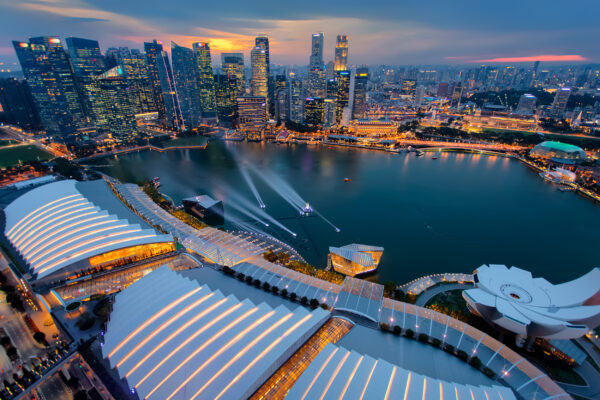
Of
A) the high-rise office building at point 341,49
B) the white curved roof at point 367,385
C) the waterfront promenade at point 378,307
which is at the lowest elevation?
the waterfront promenade at point 378,307

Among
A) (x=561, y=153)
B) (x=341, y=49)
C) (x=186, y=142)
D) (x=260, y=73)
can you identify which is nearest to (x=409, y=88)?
(x=341, y=49)

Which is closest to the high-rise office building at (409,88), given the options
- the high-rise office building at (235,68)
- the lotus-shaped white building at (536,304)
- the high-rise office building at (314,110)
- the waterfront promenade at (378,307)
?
the high-rise office building at (314,110)

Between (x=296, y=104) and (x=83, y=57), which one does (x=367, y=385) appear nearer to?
(x=296, y=104)

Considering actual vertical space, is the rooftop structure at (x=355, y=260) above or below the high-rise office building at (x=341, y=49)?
below

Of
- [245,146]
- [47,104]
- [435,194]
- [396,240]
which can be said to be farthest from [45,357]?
[47,104]

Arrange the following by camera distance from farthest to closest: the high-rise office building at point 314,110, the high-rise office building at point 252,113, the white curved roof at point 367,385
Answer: the high-rise office building at point 314,110 → the high-rise office building at point 252,113 → the white curved roof at point 367,385

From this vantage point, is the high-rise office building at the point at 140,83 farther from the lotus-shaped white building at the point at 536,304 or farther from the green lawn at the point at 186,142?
the lotus-shaped white building at the point at 536,304

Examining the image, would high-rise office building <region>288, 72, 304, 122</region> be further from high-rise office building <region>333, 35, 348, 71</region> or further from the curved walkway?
the curved walkway
